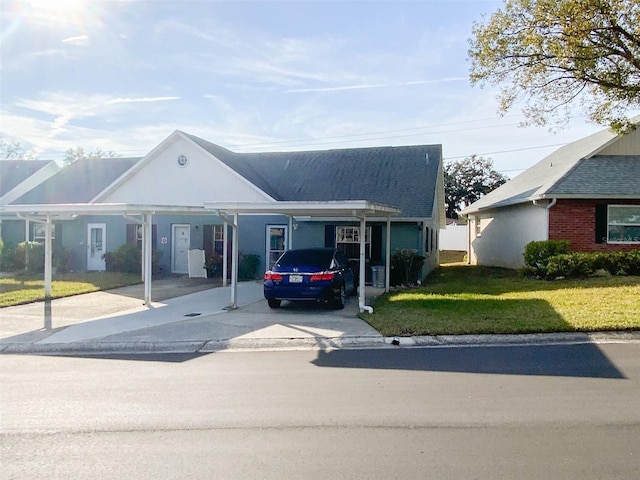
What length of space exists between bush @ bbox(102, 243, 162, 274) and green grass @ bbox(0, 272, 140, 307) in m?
0.51

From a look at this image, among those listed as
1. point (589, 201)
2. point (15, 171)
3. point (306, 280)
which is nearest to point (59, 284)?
point (306, 280)

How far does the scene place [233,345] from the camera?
8539mm

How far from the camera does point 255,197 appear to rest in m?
18.8

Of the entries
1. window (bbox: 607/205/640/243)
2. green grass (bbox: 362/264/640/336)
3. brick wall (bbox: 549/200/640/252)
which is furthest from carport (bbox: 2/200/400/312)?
window (bbox: 607/205/640/243)

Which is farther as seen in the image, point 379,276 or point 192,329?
point 379,276

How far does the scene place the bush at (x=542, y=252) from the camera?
15922 mm

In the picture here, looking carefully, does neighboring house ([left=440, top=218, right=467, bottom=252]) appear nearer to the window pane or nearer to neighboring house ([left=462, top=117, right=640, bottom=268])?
neighboring house ([left=462, top=117, right=640, bottom=268])

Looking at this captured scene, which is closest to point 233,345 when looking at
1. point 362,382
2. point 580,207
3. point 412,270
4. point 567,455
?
point 362,382

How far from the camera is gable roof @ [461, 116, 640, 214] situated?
16.5 metres

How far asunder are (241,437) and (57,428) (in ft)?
6.23

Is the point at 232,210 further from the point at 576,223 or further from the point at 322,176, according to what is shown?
the point at 576,223

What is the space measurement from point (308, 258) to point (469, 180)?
46.2 meters

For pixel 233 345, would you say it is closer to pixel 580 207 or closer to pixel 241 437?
pixel 241 437

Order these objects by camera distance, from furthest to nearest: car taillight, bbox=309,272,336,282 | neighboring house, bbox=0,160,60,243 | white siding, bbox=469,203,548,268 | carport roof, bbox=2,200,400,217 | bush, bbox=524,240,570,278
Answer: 1. neighboring house, bbox=0,160,60,243
2. white siding, bbox=469,203,548,268
3. bush, bbox=524,240,570,278
4. car taillight, bbox=309,272,336,282
5. carport roof, bbox=2,200,400,217
